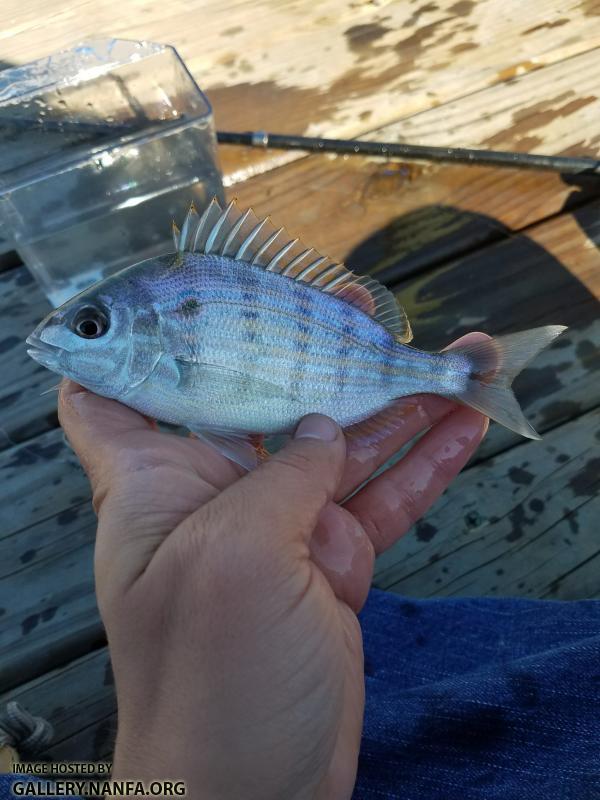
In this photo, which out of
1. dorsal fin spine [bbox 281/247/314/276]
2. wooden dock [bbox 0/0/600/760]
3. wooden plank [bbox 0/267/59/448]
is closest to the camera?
dorsal fin spine [bbox 281/247/314/276]

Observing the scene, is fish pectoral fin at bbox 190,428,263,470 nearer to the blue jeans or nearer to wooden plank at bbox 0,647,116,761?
the blue jeans

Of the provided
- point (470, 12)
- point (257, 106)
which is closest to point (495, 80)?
point (470, 12)

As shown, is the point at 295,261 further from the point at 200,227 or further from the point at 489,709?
the point at 489,709

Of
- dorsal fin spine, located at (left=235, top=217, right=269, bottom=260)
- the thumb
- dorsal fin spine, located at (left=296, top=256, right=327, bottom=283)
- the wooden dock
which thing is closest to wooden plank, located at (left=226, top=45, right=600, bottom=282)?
the wooden dock

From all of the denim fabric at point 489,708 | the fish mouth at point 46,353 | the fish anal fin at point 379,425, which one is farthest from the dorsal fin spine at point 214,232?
the denim fabric at point 489,708

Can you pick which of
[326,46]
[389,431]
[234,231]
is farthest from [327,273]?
[326,46]

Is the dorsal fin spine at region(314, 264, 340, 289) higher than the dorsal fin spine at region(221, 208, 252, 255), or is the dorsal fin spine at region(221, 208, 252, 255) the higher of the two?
the dorsal fin spine at region(221, 208, 252, 255)

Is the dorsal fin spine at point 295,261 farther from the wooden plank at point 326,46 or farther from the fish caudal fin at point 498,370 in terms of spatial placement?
the wooden plank at point 326,46

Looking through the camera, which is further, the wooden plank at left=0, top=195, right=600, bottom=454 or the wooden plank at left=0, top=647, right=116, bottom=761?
the wooden plank at left=0, top=195, right=600, bottom=454
